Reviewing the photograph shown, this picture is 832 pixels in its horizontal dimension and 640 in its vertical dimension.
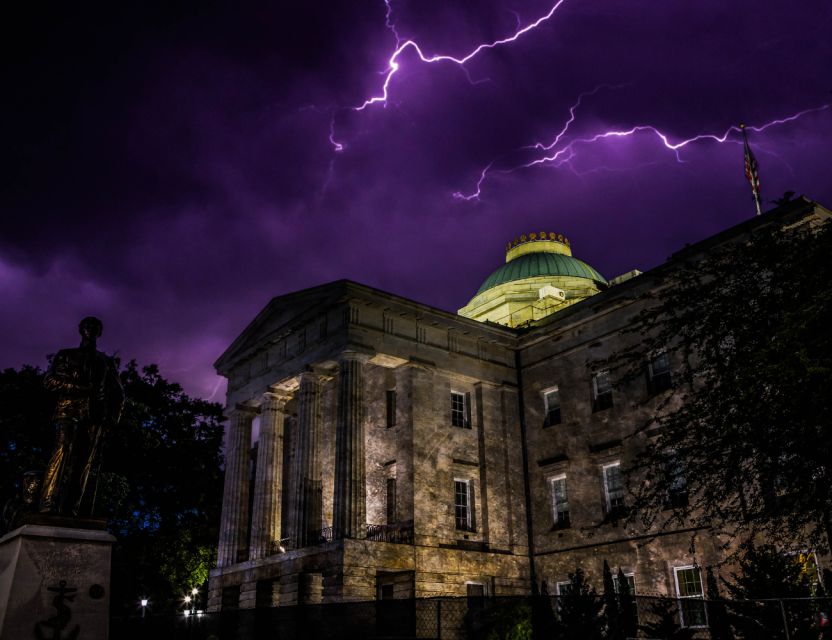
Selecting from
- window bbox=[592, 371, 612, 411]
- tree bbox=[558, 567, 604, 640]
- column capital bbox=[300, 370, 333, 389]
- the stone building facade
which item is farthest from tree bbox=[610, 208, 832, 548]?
column capital bbox=[300, 370, 333, 389]

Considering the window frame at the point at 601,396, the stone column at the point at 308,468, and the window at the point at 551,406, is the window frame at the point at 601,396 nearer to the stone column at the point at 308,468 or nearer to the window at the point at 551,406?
the window at the point at 551,406

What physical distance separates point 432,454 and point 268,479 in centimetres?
748

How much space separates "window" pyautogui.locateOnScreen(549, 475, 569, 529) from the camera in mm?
31516

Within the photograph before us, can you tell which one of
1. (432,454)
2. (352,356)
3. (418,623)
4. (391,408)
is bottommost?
(418,623)

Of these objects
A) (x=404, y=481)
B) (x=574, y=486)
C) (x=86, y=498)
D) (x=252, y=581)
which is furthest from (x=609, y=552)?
(x=86, y=498)

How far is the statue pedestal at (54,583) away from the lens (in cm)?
935

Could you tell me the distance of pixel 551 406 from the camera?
33.8 meters

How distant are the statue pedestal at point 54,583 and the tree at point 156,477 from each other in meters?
24.2

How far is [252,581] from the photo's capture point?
102ft

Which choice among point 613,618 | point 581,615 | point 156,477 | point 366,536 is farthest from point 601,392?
point 156,477

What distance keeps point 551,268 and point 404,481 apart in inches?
914

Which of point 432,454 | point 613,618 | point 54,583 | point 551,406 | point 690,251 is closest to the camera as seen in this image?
point 54,583

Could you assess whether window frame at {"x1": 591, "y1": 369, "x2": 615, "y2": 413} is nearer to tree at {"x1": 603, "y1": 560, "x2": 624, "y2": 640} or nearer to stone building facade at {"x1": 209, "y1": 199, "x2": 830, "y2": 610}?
stone building facade at {"x1": 209, "y1": 199, "x2": 830, "y2": 610}

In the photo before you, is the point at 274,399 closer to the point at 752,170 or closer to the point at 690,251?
the point at 690,251
